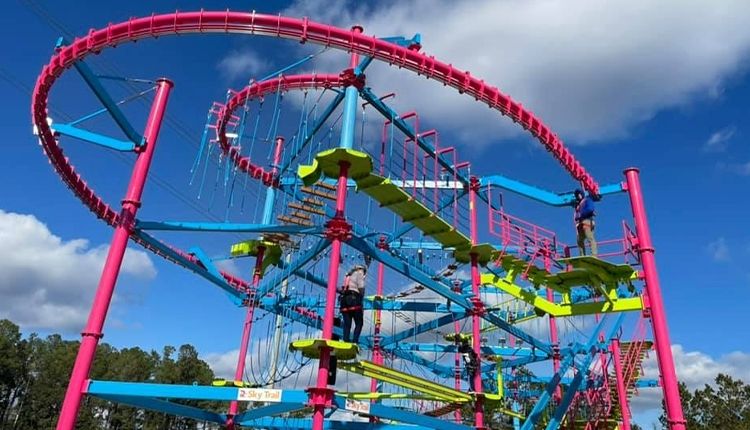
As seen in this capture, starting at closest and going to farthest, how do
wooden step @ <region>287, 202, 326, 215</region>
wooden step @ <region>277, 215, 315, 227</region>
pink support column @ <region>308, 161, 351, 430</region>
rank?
1. pink support column @ <region>308, 161, 351, 430</region>
2. wooden step @ <region>287, 202, 326, 215</region>
3. wooden step @ <region>277, 215, 315, 227</region>

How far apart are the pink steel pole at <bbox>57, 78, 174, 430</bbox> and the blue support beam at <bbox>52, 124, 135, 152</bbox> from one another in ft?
1.33

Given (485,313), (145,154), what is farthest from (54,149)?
(485,313)

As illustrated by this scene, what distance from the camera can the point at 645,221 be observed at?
15562 mm

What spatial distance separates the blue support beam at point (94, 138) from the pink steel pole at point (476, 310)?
12328 millimetres

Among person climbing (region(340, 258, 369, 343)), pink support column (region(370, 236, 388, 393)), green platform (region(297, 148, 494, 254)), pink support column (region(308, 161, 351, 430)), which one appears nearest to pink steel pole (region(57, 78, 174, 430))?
green platform (region(297, 148, 494, 254))

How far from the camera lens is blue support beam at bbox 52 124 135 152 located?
15305 mm

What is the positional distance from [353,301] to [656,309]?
8.14 meters

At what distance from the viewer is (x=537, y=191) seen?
2153 cm

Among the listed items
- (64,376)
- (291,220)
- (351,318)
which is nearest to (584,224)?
(351,318)

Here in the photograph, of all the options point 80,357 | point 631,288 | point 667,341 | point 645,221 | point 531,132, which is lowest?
point 80,357

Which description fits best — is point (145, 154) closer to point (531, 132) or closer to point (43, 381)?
point (531, 132)

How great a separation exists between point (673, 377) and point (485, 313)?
312 inches

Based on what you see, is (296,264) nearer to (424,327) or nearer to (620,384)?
(424,327)

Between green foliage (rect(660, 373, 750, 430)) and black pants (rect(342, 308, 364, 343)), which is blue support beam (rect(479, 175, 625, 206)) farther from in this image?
green foliage (rect(660, 373, 750, 430))
